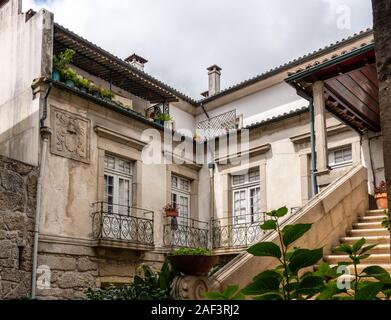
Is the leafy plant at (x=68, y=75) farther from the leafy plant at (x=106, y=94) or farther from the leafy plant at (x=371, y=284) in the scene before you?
the leafy plant at (x=371, y=284)

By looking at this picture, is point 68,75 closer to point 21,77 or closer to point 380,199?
point 21,77

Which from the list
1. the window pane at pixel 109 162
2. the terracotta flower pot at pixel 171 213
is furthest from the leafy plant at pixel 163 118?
the terracotta flower pot at pixel 171 213

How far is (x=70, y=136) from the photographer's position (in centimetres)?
1266

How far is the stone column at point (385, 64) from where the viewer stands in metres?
1.32

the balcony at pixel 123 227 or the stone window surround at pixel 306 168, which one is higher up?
the stone window surround at pixel 306 168

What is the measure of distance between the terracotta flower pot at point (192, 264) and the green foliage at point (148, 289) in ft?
0.63

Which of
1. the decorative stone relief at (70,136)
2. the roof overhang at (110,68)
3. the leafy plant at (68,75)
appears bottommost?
the decorative stone relief at (70,136)

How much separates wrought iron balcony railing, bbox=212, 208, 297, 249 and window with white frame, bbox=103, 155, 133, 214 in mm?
3313

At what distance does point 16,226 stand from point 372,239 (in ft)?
25.3

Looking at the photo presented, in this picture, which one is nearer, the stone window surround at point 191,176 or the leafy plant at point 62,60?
the leafy plant at point 62,60

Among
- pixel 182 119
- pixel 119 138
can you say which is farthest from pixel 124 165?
pixel 182 119
